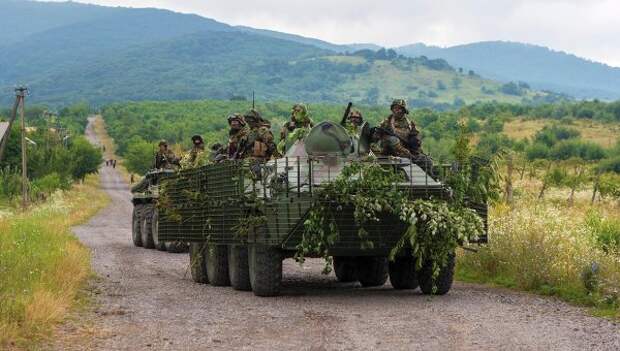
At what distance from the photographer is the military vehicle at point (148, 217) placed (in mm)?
23984

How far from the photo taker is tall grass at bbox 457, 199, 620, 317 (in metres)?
13.4

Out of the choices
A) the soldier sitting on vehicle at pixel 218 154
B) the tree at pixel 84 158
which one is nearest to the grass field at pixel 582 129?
the tree at pixel 84 158

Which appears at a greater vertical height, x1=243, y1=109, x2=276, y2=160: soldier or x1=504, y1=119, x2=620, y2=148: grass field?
x1=243, y1=109, x2=276, y2=160: soldier

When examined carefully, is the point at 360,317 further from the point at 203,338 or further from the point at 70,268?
the point at 70,268

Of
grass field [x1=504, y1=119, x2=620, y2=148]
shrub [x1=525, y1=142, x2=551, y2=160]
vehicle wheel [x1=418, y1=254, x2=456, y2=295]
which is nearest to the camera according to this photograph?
vehicle wheel [x1=418, y1=254, x2=456, y2=295]

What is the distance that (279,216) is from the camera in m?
12.3

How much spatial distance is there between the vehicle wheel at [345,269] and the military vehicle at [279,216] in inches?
0.8

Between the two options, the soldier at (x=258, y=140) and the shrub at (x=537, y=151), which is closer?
the soldier at (x=258, y=140)

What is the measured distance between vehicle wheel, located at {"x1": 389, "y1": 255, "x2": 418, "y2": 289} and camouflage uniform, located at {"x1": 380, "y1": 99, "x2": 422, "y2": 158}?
1.38 metres

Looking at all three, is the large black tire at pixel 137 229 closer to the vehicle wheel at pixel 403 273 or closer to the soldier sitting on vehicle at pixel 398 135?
the vehicle wheel at pixel 403 273

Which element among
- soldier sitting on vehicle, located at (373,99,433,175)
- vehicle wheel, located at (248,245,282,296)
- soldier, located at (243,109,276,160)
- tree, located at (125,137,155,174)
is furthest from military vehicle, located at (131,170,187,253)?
tree, located at (125,137,155,174)

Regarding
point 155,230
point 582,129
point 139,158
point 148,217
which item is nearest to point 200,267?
point 155,230

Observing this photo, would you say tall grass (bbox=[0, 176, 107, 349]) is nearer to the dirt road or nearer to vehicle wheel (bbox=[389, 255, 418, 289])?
the dirt road

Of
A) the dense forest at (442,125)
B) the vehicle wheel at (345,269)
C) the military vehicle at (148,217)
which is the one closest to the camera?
the vehicle wheel at (345,269)
